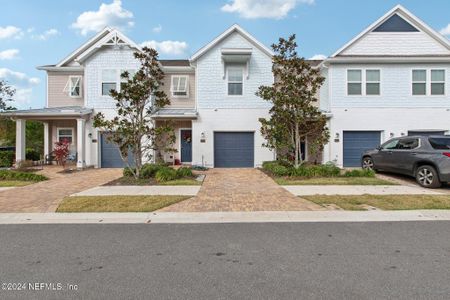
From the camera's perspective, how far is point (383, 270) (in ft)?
12.2

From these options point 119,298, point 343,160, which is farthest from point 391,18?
point 119,298

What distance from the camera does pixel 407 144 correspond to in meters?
10.7

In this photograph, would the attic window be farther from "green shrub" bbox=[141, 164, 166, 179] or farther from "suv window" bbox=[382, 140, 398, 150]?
"green shrub" bbox=[141, 164, 166, 179]

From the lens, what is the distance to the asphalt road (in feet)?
10.6

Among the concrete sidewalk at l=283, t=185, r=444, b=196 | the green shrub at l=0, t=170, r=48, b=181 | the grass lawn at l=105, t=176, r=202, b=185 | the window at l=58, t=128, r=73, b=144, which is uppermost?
the window at l=58, t=128, r=73, b=144

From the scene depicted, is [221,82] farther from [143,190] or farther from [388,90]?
[388,90]

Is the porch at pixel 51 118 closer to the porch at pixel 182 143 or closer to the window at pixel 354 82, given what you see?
the porch at pixel 182 143

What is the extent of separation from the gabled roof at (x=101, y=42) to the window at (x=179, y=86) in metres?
3.01

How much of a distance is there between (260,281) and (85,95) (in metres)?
16.9

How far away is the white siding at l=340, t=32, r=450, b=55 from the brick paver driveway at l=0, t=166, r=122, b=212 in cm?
1596

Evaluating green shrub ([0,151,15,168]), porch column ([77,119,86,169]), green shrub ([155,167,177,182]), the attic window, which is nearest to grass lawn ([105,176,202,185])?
green shrub ([155,167,177,182])

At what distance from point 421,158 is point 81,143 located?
54.9 ft

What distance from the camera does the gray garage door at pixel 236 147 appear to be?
16.5 m

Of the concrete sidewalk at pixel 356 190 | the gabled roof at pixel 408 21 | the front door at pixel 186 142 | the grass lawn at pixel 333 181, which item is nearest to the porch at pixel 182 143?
the front door at pixel 186 142
